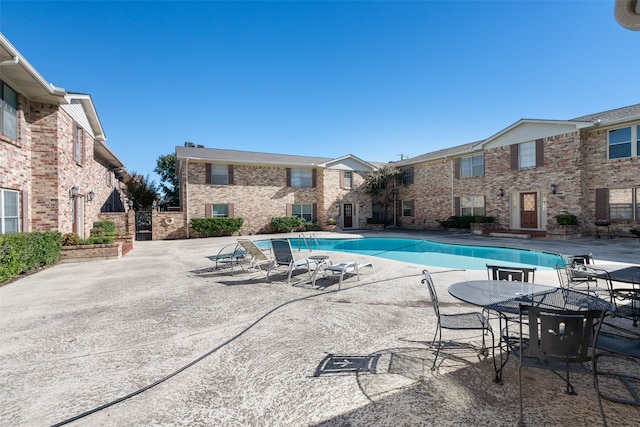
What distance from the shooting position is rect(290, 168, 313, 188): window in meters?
22.5

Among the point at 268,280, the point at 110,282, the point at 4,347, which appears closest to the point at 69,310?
the point at 4,347

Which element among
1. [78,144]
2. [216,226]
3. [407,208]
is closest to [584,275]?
[78,144]

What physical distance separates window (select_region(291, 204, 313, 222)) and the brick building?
0.36 ft

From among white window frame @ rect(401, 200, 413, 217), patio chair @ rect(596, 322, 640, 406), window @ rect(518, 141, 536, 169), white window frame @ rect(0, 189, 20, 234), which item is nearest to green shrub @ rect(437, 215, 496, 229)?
white window frame @ rect(401, 200, 413, 217)

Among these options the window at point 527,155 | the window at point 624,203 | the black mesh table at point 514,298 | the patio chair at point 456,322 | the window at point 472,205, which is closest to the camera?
the black mesh table at point 514,298

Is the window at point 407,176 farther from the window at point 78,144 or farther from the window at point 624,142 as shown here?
the window at point 78,144

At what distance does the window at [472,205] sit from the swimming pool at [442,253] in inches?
247

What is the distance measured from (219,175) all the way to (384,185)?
13.2m

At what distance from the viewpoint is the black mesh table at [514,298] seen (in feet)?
9.18

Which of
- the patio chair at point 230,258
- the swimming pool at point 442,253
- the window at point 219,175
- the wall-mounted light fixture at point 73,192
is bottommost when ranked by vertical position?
the swimming pool at point 442,253

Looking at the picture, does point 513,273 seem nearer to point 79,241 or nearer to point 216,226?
point 79,241

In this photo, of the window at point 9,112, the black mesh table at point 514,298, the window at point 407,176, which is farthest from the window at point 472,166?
the window at point 9,112

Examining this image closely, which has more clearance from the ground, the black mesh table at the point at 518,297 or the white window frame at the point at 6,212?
the white window frame at the point at 6,212

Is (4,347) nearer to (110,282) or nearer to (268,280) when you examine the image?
(110,282)
